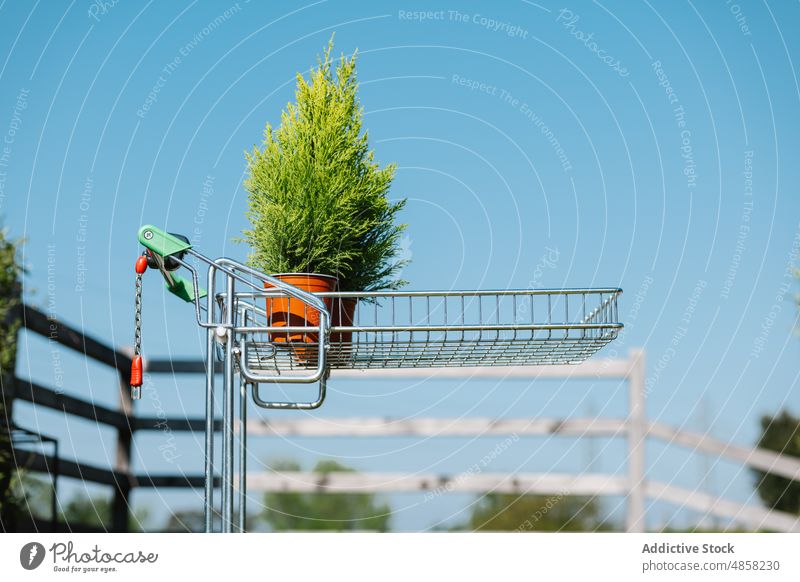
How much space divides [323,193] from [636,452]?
192cm

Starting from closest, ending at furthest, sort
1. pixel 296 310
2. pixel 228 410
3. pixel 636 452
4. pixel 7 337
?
pixel 228 410 → pixel 296 310 → pixel 7 337 → pixel 636 452

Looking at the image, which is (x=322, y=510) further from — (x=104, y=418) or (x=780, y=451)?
(x=780, y=451)

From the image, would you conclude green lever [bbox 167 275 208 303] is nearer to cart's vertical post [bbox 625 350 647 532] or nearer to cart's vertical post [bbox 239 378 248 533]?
cart's vertical post [bbox 239 378 248 533]

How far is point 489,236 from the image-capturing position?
2215 mm

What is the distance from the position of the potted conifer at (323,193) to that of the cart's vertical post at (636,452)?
5.46ft

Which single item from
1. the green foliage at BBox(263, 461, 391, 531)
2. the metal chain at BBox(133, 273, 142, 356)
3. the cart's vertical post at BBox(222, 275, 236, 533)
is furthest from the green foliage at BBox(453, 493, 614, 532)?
the metal chain at BBox(133, 273, 142, 356)

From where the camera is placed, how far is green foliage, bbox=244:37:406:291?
Result: 1658mm

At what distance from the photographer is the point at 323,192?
1.65 m

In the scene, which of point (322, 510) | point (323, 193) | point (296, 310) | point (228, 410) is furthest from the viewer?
point (322, 510)

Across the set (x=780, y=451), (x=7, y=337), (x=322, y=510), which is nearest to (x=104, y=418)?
(x=7, y=337)

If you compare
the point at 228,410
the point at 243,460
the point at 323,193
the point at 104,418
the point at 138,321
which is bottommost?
the point at 104,418

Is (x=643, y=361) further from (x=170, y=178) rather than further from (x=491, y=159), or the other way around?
(x=170, y=178)

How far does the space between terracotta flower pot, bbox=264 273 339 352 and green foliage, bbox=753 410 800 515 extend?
2.20 meters
